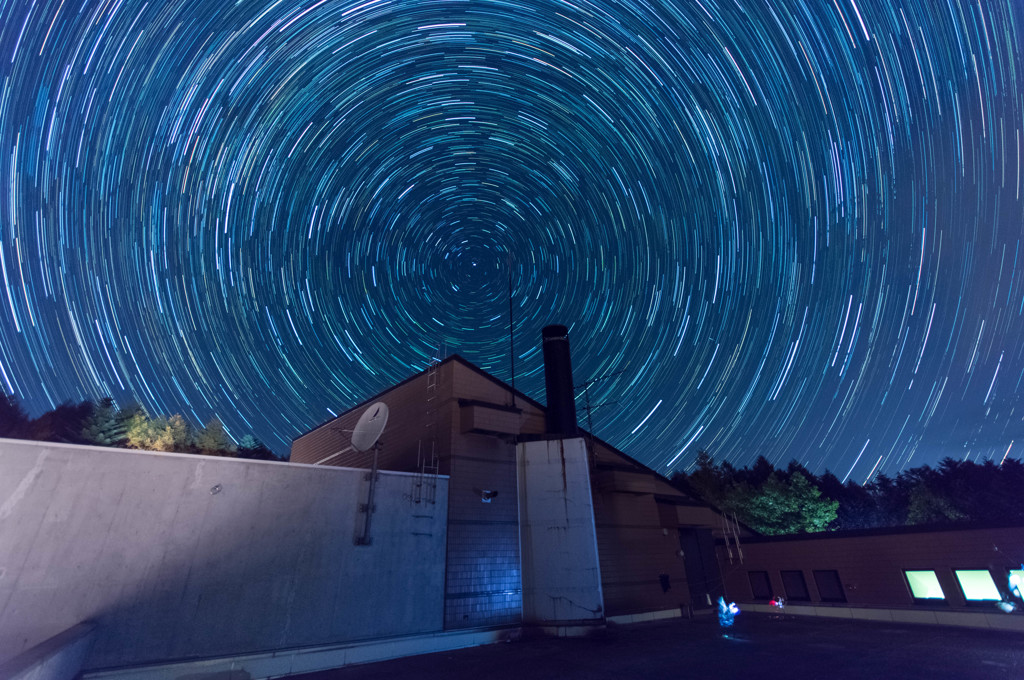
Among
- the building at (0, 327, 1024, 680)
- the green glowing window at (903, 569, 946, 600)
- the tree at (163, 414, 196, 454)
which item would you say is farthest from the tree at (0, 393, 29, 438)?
the green glowing window at (903, 569, 946, 600)

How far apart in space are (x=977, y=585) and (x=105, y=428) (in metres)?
78.5

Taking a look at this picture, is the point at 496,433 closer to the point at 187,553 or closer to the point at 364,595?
the point at 364,595

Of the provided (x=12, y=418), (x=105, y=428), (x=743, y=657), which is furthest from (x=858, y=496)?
(x=12, y=418)

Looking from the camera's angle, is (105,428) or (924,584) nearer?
(924,584)

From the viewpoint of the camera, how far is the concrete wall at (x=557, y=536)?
54.6ft

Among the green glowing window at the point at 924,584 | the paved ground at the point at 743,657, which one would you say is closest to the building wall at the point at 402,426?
the paved ground at the point at 743,657

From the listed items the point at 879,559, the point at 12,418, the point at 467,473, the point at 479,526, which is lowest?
the point at 879,559

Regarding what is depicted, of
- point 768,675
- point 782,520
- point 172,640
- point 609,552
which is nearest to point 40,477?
point 172,640

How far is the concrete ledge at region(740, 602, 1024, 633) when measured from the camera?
49.3ft

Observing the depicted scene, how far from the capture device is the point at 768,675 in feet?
30.3

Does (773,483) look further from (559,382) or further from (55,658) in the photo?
(55,658)

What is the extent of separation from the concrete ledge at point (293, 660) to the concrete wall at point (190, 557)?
0.38 metres

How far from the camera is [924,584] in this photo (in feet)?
59.3

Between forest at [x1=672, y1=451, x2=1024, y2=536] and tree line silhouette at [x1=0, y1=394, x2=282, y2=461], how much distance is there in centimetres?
5393
